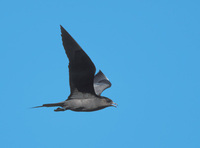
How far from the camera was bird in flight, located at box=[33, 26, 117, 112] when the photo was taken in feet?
38.2

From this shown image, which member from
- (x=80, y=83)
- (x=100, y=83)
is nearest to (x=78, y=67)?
(x=80, y=83)

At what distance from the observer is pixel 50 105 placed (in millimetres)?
12805

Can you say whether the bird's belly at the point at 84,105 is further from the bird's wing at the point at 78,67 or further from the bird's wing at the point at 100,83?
the bird's wing at the point at 100,83

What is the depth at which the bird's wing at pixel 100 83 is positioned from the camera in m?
14.7

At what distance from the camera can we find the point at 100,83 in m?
15.3

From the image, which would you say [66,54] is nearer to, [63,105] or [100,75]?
[63,105]

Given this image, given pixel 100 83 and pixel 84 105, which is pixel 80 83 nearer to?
pixel 84 105

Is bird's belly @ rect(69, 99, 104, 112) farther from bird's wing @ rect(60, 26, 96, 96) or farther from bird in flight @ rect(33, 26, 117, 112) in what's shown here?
bird's wing @ rect(60, 26, 96, 96)

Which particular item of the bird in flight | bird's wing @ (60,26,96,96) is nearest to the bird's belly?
the bird in flight

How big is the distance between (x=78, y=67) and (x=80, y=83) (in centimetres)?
73

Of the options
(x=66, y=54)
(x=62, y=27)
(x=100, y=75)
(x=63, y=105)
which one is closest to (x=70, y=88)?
(x=63, y=105)

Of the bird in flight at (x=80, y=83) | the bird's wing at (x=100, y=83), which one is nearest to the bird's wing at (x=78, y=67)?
the bird in flight at (x=80, y=83)

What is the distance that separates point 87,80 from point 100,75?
349 cm

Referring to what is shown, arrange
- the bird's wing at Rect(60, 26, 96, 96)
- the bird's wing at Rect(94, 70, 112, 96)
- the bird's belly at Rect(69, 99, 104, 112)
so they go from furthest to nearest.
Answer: the bird's wing at Rect(94, 70, 112, 96) → the bird's belly at Rect(69, 99, 104, 112) → the bird's wing at Rect(60, 26, 96, 96)
